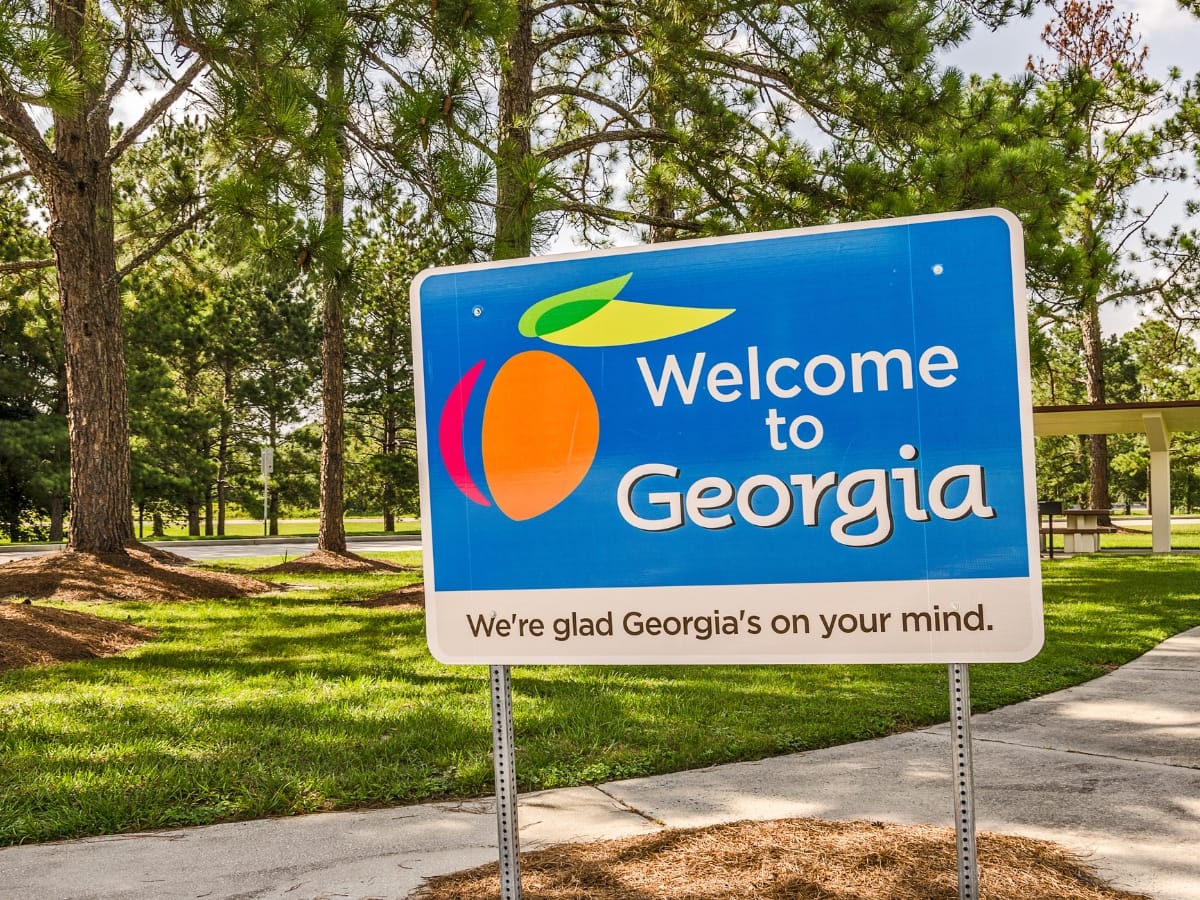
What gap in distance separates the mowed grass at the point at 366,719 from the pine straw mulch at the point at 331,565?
747 cm

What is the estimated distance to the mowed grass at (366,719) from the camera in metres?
4.22

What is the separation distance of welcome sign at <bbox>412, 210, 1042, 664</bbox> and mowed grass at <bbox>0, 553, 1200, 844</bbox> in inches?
78.7

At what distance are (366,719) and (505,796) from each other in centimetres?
295

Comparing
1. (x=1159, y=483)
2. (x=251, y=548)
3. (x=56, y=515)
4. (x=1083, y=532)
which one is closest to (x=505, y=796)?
(x=1083, y=532)

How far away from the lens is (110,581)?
38.2 feet

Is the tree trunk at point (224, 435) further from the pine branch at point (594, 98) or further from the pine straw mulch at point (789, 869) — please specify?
the pine straw mulch at point (789, 869)

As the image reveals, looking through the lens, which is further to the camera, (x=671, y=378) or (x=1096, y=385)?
(x=1096, y=385)

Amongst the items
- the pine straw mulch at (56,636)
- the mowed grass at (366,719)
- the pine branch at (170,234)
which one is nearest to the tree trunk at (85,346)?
the pine branch at (170,234)

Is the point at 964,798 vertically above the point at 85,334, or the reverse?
the point at 85,334

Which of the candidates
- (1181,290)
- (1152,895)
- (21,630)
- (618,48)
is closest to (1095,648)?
(1152,895)

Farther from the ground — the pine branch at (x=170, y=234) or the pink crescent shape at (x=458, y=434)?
the pine branch at (x=170, y=234)

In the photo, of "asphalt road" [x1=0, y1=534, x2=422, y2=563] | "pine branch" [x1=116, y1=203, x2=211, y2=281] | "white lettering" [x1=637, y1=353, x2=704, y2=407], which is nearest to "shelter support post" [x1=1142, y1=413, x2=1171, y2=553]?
"asphalt road" [x1=0, y1=534, x2=422, y2=563]

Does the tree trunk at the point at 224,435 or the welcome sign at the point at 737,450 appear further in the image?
the tree trunk at the point at 224,435

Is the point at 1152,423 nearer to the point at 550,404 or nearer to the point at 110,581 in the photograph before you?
the point at 110,581
